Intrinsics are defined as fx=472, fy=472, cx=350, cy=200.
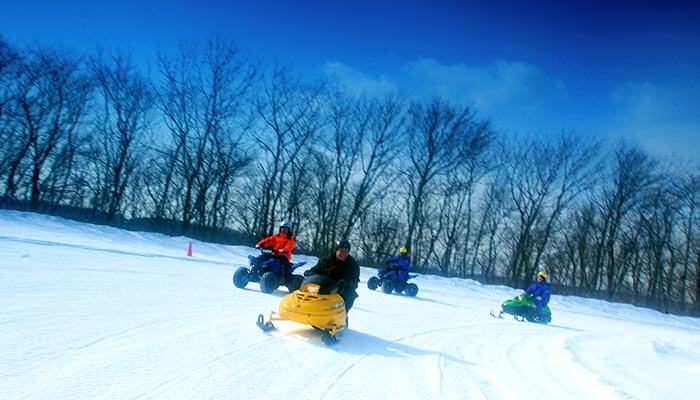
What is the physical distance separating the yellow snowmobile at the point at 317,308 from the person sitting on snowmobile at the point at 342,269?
0.99ft

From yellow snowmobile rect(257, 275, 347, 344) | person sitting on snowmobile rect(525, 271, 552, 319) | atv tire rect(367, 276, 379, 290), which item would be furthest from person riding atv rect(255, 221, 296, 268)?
person sitting on snowmobile rect(525, 271, 552, 319)

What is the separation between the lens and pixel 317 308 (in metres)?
6.25

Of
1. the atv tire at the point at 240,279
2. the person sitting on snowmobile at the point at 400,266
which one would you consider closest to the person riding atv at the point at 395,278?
the person sitting on snowmobile at the point at 400,266

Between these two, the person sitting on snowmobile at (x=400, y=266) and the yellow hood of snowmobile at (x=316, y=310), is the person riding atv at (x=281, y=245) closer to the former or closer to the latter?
the yellow hood of snowmobile at (x=316, y=310)

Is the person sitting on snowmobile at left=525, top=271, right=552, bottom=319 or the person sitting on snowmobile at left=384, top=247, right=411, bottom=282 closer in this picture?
the person sitting on snowmobile at left=525, top=271, right=552, bottom=319

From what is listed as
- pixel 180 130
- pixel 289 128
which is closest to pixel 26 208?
pixel 180 130

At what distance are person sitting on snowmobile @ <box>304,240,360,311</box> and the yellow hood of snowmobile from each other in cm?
43

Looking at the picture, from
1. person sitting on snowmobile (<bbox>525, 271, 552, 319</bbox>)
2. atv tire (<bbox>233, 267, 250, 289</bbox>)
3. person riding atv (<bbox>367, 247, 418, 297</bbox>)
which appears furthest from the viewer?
person riding atv (<bbox>367, 247, 418, 297</bbox>)

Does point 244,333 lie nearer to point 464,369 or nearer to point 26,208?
point 464,369

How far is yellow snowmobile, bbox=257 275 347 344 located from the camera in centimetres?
622

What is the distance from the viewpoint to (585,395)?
17.2 feet

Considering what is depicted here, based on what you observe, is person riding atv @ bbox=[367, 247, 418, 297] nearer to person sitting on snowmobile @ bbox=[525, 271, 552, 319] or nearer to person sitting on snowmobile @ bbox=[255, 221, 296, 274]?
person sitting on snowmobile @ bbox=[525, 271, 552, 319]

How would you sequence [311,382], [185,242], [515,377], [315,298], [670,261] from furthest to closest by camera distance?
[670,261] < [185,242] < [315,298] < [515,377] < [311,382]

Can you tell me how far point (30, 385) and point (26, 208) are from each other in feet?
96.3
